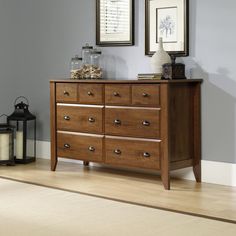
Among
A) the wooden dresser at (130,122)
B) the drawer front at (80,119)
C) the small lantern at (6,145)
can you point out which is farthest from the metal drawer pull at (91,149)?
the small lantern at (6,145)

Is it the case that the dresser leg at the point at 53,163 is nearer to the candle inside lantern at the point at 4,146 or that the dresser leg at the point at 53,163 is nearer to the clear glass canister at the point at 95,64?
the candle inside lantern at the point at 4,146

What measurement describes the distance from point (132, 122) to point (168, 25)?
87 centimetres

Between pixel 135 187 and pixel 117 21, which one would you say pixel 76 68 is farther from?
pixel 135 187

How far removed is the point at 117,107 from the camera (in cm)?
466

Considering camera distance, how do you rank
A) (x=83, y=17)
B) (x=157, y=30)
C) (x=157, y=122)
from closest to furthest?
(x=157, y=122) < (x=157, y=30) < (x=83, y=17)

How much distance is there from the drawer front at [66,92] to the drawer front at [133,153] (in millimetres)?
508

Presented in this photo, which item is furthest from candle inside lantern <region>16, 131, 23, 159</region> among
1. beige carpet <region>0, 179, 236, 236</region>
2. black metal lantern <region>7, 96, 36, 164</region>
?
beige carpet <region>0, 179, 236, 236</region>

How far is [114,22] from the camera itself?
204 inches

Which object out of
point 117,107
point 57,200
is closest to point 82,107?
point 117,107

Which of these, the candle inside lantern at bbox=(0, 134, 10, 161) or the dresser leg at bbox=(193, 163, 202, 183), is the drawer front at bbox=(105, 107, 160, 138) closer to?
the dresser leg at bbox=(193, 163, 202, 183)

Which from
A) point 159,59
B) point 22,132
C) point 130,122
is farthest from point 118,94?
point 22,132

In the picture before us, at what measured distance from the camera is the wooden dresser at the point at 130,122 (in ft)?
14.5

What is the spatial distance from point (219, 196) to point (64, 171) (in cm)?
156

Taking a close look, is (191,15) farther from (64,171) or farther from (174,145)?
(64,171)
